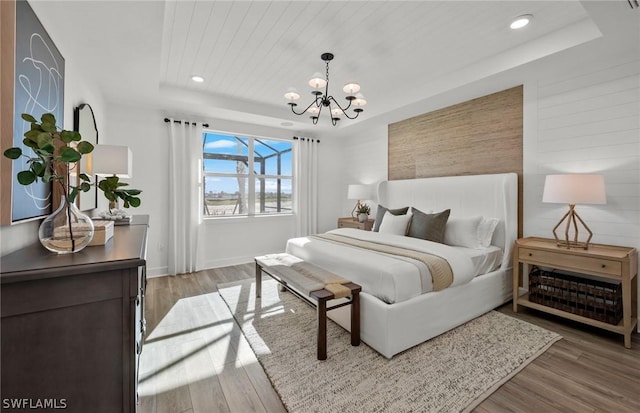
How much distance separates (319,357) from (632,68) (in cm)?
364

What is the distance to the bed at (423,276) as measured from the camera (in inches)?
82.9

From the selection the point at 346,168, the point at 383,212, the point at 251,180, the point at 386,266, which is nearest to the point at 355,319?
the point at 386,266

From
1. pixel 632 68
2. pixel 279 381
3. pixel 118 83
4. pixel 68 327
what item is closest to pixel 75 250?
pixel 68 327

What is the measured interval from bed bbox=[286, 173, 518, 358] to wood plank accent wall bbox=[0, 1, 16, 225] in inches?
82.6

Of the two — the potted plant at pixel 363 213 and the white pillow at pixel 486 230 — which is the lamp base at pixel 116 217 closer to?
the potted plant at pixel 363 213

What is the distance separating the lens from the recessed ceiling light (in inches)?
87.4

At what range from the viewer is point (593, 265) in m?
2.29

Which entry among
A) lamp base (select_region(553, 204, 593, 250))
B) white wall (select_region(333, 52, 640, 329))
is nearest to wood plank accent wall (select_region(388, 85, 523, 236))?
white wall (select_region(333, 52, 640, 329))

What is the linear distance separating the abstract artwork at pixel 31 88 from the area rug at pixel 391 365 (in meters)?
1.66

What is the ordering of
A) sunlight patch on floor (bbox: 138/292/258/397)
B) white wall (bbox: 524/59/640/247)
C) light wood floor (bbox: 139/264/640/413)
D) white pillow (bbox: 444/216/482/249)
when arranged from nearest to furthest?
light wood floor (bbox: 139/264/640/413) < sunlight patch on floor (bbox: 138/292/258/397) < white wall (bbox: 524/59/640/247) < white pillow (bbox: 444/216/482/249)

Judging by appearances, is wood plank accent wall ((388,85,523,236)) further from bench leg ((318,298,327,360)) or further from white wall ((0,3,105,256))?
white wall ((0,3,105,256))

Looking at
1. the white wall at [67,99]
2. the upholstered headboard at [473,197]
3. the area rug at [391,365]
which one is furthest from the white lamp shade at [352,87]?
the area rug at [391,365]

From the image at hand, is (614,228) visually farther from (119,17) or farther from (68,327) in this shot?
(119,17)

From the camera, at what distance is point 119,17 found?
1.88m
